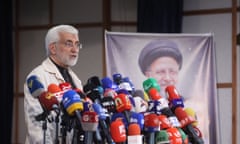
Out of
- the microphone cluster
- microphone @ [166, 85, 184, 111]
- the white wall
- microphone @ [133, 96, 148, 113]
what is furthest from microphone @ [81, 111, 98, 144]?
the white wall

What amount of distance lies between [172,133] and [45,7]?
353cm

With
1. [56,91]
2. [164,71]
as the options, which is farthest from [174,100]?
[164,71]

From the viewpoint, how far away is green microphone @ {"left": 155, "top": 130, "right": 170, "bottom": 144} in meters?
2.03

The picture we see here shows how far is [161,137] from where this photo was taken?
6.69 ft

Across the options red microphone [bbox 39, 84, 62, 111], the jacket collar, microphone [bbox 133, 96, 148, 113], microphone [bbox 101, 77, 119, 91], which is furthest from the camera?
the jacket collar

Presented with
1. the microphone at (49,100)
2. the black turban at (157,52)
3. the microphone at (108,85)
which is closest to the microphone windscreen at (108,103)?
the microphone at (108,85)

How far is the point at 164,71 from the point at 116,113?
1.99 m

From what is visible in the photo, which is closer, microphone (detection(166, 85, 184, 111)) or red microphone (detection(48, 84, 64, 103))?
red microphone (detection(48, 84, 64, 103))

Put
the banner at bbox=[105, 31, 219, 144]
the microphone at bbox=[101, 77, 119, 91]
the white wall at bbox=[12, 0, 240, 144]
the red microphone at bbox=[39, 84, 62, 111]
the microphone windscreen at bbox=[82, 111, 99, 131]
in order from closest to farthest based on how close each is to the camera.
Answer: the microphone windscreen at bbox=[82, 111, 99, 131]
the red microphone at bbox=[39, 84, 62, 111]
the microphone at bbox=[101, 77, 119, 91]
the banner at bbox=[105, 31, 219, 144]
the white wall at bbox=[12, 0, 240, 144]

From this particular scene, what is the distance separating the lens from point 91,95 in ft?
6.59

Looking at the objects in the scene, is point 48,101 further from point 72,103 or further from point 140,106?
point 140,106

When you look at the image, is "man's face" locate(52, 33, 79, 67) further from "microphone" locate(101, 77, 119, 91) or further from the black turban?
the black turban

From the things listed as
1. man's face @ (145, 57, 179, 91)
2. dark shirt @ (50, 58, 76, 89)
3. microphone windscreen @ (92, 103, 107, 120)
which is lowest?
microphone windscreen @ (92, 103, 107, 120)

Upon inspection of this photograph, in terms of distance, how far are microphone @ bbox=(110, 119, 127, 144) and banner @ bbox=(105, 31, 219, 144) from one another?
202 cm
